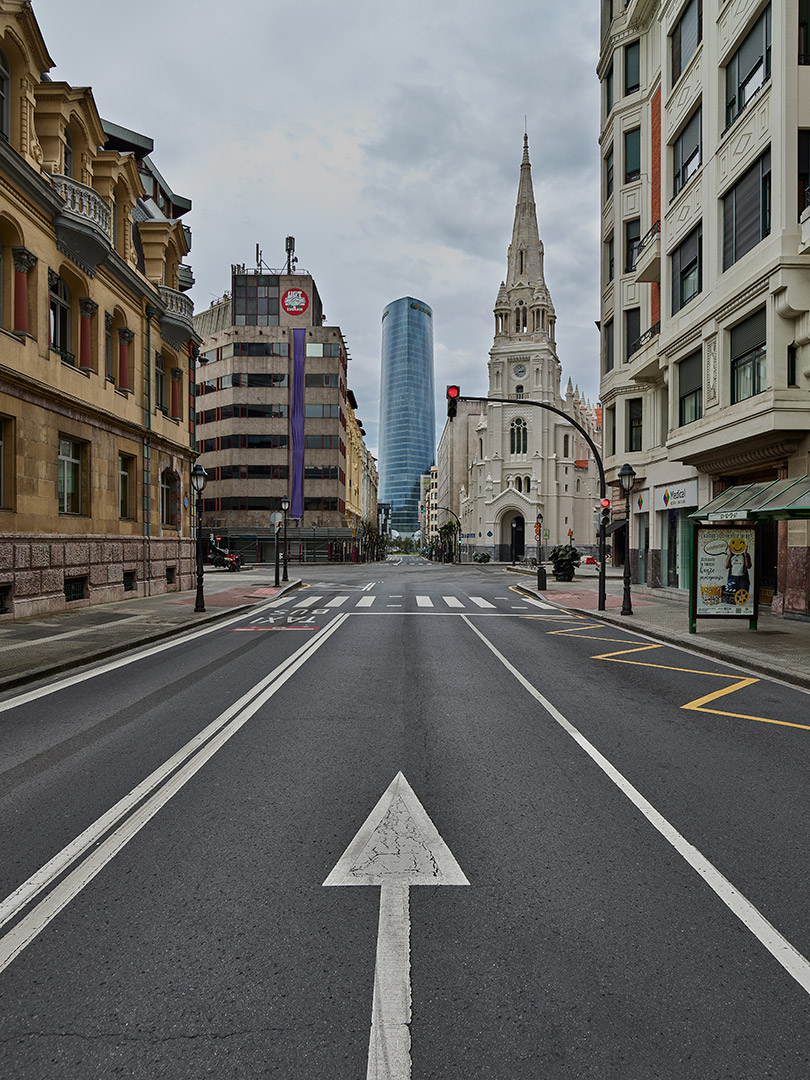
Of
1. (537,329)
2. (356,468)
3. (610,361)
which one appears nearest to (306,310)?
(356,468)

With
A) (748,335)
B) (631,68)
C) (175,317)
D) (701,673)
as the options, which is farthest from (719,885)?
(631,68)

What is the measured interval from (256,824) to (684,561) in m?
20.7

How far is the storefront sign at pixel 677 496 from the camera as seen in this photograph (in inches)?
829

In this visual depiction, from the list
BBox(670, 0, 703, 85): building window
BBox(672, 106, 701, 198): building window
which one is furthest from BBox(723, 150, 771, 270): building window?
BBox(670, 0, 703, 85): building window

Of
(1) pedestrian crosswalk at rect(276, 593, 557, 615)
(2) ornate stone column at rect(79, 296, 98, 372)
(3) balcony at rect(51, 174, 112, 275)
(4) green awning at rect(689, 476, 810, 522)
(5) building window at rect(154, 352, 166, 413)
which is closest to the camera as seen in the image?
(4) green awning at rect(689, 476, 810, 522)

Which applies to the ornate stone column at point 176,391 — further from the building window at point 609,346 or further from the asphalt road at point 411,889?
the asphalt road at point 411,889

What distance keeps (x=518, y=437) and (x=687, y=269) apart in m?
70.9

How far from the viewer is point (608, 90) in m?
29.5

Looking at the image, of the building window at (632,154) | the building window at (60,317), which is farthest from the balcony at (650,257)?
the building window at (60,317)

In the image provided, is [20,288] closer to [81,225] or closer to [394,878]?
[81,225]

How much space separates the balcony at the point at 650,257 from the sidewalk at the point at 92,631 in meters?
19.1

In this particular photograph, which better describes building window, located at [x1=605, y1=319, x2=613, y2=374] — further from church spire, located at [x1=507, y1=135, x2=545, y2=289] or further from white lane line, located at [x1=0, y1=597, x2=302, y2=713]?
church spire, located at [x1=507, y1=135, x2=545, y2=289]

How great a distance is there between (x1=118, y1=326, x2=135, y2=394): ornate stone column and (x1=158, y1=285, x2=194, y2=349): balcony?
9.09 ft

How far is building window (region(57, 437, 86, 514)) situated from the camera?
18.0 m
